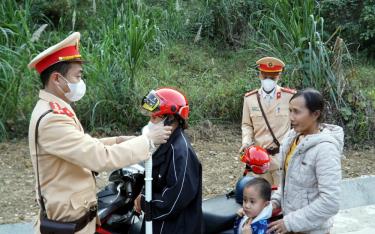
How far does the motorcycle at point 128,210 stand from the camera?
3.28 meters

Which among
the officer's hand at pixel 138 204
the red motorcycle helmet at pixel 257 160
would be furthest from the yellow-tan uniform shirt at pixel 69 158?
the red motorcycle helmet at pixel 257 160

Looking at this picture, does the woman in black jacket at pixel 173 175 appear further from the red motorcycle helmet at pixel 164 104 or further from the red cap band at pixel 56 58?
the red cap band at pixel 56 58

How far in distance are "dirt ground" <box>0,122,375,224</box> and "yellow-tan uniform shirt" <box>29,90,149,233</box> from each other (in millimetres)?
2450

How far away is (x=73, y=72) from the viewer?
9.19ft

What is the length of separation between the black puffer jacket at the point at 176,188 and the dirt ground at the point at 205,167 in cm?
238

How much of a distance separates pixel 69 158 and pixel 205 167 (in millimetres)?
4140

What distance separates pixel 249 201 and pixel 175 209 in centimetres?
43

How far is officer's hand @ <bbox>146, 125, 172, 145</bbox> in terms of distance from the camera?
9.46 feet

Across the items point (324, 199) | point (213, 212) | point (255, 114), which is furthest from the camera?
point (255, 114)

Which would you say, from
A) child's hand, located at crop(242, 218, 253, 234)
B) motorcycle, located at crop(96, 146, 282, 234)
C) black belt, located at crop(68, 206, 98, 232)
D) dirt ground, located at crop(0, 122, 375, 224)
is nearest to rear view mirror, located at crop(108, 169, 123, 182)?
motorcycle, located at crop(96, 146, 282, 234)

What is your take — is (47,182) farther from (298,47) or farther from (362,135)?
(362,135)

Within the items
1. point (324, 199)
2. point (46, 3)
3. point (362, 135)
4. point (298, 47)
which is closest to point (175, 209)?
point (324, 199)

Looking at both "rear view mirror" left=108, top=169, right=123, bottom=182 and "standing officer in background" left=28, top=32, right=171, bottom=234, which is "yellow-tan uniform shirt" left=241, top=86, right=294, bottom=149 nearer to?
"rear view mirror" left=108, top=169, right=123, bottom=182

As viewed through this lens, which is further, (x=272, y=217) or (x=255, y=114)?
(x=255, y=114)
